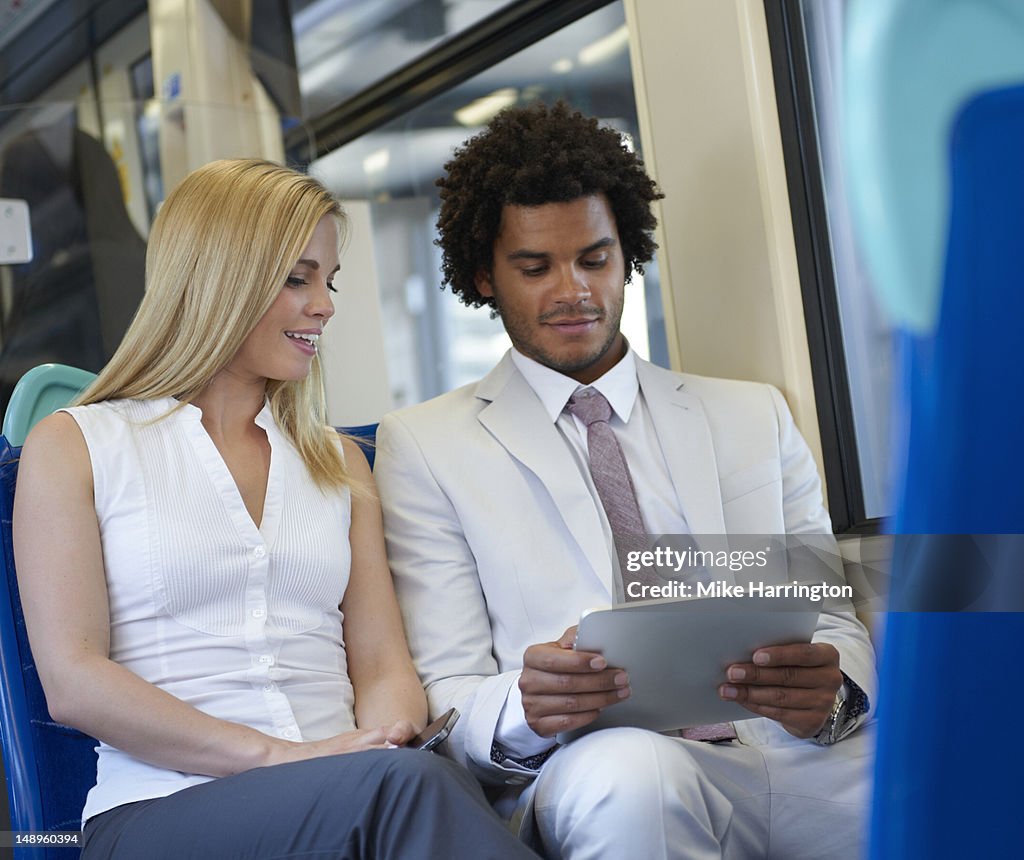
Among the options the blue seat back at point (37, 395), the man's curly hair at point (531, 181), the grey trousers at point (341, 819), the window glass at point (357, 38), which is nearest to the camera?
the grey trousers at point (341, 819)

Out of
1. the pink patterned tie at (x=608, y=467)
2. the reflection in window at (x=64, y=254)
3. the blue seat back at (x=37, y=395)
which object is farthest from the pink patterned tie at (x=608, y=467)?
the reflection in window at (x=64, y=254)

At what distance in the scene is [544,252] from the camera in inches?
85.0

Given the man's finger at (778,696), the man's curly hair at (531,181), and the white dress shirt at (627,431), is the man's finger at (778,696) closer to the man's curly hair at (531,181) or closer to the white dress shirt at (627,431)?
the white dress shirt at (627,431)

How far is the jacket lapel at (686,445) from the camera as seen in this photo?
2004mm

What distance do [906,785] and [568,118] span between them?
1.96 metres

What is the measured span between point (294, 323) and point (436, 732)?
652 mm

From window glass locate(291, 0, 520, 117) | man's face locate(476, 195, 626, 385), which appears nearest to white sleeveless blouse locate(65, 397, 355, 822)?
man's face locate(476, 195, 626, 385)

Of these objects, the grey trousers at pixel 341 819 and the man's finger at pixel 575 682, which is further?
the man's finger at pixel 575 682

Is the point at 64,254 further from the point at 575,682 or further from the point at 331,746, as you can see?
the point at 575,682

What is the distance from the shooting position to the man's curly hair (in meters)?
2.18

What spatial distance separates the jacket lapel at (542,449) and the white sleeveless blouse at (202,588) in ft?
1.26

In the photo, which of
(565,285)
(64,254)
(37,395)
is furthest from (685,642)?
(64,254)

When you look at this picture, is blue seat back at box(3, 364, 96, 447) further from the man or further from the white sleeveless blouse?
the man

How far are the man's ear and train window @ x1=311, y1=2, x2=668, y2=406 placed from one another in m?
1.20
